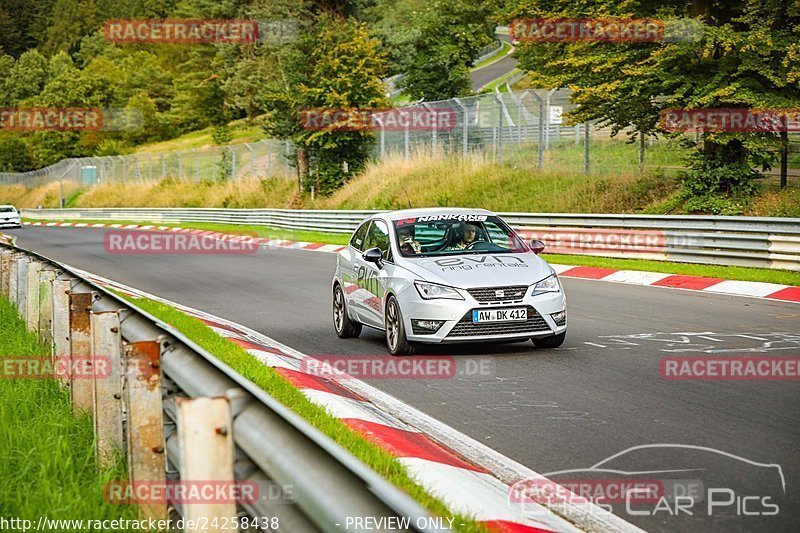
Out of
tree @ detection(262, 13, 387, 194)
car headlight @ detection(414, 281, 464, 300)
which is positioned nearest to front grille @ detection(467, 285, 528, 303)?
car headlight @ detection(414, 281, 464, 300)

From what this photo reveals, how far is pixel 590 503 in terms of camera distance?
562 cm

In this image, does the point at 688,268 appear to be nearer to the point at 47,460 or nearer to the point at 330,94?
the point at 47,460

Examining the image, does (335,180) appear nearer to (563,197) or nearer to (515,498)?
(563,197)

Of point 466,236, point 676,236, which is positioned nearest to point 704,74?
point 676,236

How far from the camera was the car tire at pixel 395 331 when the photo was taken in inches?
A: 428

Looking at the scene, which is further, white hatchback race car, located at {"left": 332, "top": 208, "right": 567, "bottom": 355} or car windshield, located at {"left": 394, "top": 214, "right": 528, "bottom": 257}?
car windshield, located at {"left": 394, "top": 214, "right": 528, "bottom": 257}

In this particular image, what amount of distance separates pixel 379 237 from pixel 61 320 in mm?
5312

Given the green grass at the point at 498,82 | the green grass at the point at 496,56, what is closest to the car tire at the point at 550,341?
the green grass at the point at 498,82

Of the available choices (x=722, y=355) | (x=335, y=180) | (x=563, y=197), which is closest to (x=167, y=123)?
(x=335, y=180)

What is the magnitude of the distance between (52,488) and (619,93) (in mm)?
19487

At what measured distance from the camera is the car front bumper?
10586mm

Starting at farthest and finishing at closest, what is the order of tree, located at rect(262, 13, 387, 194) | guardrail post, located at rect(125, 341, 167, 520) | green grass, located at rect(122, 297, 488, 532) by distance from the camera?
tree, located at rect(262, 13, 387, 194)
green grass, located at rect(122, 297, 488, 532)
guardrail post, located at rect(125, 341, 167, 520)

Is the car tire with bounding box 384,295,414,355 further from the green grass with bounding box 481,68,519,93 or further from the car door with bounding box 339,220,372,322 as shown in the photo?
the green grass with bounding box 481,68,519,93

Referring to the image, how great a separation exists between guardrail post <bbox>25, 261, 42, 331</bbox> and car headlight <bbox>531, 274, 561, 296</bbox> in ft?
15.5
